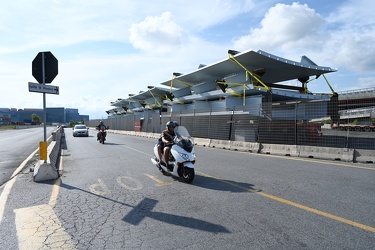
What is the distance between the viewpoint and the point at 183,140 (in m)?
7.17

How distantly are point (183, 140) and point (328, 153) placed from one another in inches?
279

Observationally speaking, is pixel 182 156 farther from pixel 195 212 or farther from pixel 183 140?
pixel 195 212

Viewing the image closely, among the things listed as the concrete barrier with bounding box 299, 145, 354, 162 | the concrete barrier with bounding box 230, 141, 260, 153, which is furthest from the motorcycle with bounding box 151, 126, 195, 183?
the concrete barrier with bounding box 230, 141, 260, 153

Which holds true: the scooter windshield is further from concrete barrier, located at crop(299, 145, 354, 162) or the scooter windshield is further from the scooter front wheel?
concrete barrier, located at crop(299, 145, 354, 162)

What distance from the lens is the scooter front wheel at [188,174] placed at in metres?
6.82

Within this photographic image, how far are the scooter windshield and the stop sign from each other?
3.99 metres

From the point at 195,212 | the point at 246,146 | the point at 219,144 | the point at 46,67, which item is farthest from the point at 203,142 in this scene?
the point at 195,212

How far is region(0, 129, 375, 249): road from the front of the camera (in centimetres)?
344

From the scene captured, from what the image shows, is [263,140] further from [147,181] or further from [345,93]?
[345,93]

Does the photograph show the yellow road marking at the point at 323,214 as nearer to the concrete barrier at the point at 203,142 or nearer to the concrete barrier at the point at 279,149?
the concrete barrier at the point at 279,149

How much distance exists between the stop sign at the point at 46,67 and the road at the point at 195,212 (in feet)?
9.74

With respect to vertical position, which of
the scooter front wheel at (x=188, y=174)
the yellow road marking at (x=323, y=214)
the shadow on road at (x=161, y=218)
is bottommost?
the shadow on road at (x=161, y=218)

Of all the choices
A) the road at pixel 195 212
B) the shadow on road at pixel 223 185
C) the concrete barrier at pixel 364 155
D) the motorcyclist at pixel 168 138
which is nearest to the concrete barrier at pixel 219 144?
the concrete barrier at pixel 364 155

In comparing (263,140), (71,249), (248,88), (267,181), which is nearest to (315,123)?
(263,140)
